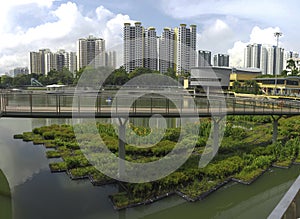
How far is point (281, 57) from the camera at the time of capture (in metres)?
89.1

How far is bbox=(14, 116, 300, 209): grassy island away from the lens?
946 centimetres

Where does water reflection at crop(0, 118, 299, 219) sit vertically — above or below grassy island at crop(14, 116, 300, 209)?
below

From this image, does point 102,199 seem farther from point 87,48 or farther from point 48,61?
point 48,61

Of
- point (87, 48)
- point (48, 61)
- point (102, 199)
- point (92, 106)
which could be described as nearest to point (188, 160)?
point (102, 199)

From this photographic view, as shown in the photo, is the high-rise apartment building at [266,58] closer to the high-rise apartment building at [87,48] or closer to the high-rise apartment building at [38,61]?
the high-rise apartment building at [87,48]

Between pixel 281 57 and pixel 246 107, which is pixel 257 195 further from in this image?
pixel 281 57

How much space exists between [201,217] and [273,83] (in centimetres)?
4182

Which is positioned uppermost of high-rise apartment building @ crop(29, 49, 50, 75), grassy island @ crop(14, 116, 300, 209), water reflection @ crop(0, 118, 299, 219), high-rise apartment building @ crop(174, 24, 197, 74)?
high-rise apartment building @ crop(29, 49, 50, 75)

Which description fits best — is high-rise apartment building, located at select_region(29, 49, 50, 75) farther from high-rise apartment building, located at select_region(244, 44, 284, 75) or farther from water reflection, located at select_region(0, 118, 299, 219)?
water reflection, located at select_region(0, 118, 299, 219)

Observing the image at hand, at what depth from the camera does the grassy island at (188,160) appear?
31.0 feet

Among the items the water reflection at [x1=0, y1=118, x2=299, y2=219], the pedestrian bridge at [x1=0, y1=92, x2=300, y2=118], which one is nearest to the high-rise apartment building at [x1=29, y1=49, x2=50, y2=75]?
the water reflection at [x1=0, y1=118, x2=299, y2=219]

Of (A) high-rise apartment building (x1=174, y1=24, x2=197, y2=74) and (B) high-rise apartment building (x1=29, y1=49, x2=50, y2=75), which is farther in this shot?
(B) high-rise apartment building (x1=29, y1=49, x2=50, y2=75)

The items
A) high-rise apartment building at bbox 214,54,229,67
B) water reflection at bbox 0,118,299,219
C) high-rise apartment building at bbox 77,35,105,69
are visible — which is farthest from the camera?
high-rise apartment building at bbox 214,54,229,67

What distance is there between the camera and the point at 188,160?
12.5 meters
